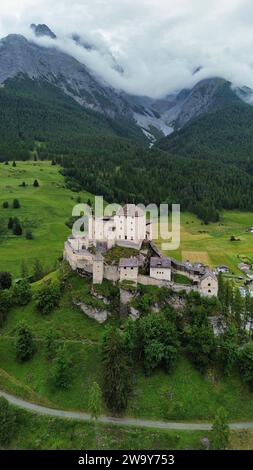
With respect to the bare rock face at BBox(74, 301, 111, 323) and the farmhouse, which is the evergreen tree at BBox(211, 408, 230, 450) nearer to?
the bare rock face at BBox(74, 301, 111, 323)

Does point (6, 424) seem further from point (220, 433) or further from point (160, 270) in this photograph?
point (160, 270)

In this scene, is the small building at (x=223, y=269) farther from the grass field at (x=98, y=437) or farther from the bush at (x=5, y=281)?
the grass field at (x=98, y=437)

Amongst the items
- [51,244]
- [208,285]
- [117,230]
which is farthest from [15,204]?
[208,285]

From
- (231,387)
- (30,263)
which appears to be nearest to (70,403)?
(231,387)

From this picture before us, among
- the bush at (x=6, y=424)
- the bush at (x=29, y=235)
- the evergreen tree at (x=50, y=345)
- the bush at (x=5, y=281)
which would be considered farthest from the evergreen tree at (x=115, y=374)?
the bush at (x=29, y=235)

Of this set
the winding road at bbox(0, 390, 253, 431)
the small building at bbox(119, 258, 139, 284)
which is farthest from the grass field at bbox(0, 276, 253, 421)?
the small building at bbox(119, 258, 139, 284)

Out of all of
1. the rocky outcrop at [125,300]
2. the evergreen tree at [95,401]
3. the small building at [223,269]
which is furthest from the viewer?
the small building at [223,269]

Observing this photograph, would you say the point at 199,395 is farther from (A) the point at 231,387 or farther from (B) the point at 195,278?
(B) the point at 195,278
